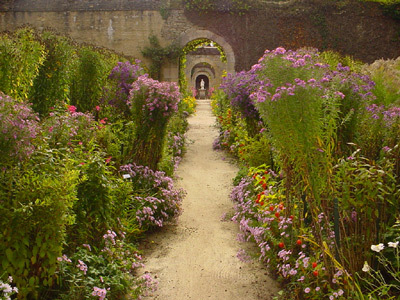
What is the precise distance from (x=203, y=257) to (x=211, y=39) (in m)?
12.5

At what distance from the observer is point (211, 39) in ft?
50.2

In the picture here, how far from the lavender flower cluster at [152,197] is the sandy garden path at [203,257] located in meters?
0.16

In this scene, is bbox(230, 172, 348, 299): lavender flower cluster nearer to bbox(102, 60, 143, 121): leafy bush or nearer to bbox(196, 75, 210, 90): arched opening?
bbox(102, 60, 143, 121): leafy bush

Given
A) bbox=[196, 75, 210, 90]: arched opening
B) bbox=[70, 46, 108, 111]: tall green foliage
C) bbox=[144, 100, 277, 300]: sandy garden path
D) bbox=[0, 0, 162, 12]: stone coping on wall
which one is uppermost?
bbox=[0, 0, 162, 12]: stone coping on wall

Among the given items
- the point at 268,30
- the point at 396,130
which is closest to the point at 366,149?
the point at 396,130

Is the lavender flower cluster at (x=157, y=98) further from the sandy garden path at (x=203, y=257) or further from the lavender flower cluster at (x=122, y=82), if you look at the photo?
the lavender flower cluster at (x=122, y=82)

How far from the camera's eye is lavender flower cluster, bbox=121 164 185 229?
4.24 metres

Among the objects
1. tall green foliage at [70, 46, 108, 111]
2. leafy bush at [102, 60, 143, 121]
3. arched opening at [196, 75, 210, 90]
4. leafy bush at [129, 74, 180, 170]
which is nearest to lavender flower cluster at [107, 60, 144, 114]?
leafy bush at [102, 60, 143, 121]

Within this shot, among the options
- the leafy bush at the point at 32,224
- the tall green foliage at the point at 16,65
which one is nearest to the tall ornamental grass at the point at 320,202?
the leafy bush at the point at 32,224

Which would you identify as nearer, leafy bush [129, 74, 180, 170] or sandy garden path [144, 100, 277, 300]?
sandy garden path [144, 100, 277, 300]

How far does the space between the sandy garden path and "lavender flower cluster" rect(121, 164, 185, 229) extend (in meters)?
0.16

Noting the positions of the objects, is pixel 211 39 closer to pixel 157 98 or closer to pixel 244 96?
pixel 244 96

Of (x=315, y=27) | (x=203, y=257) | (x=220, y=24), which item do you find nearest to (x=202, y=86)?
(x=220, y=24)

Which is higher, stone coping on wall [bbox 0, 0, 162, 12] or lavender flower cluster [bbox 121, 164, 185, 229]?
stone coping on wall [bbox 0, 0, 162, 12]
